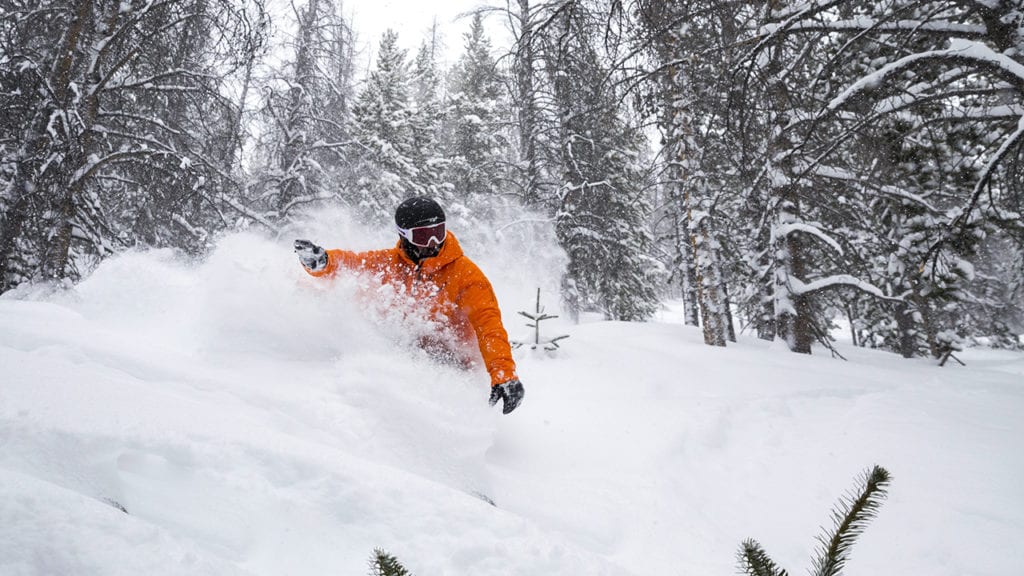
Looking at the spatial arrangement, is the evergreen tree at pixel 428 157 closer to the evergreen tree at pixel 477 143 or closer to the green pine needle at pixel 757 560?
the evergreen tree at pixel 477 143

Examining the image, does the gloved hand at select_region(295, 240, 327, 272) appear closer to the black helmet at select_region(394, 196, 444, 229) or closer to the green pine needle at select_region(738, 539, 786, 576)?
the black helmet at select_region(394, 196, 444, 229)

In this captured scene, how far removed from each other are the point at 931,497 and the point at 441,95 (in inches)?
1522

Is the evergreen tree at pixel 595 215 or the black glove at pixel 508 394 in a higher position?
the evergreen tree at pixel 595 215

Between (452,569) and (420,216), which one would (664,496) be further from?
(420,216)

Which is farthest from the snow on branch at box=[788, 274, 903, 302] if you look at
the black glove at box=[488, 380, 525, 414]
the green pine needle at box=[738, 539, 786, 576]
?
the green pine needle at box=[738, 539, 786, 576]

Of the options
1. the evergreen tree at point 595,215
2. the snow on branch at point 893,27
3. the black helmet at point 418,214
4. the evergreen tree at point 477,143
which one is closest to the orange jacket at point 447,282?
the black helmet at point 418,214

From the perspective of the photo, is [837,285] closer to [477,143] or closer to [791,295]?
[791,295]

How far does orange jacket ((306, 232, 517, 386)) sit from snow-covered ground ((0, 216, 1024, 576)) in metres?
0.28

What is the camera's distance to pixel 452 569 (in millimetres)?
1766

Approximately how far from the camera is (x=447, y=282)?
12.5 ft

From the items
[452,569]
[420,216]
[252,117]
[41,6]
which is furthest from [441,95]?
[452,569]

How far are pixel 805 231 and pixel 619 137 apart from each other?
152 inches

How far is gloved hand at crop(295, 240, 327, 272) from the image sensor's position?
348cm

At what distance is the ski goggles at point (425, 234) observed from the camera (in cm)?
364
